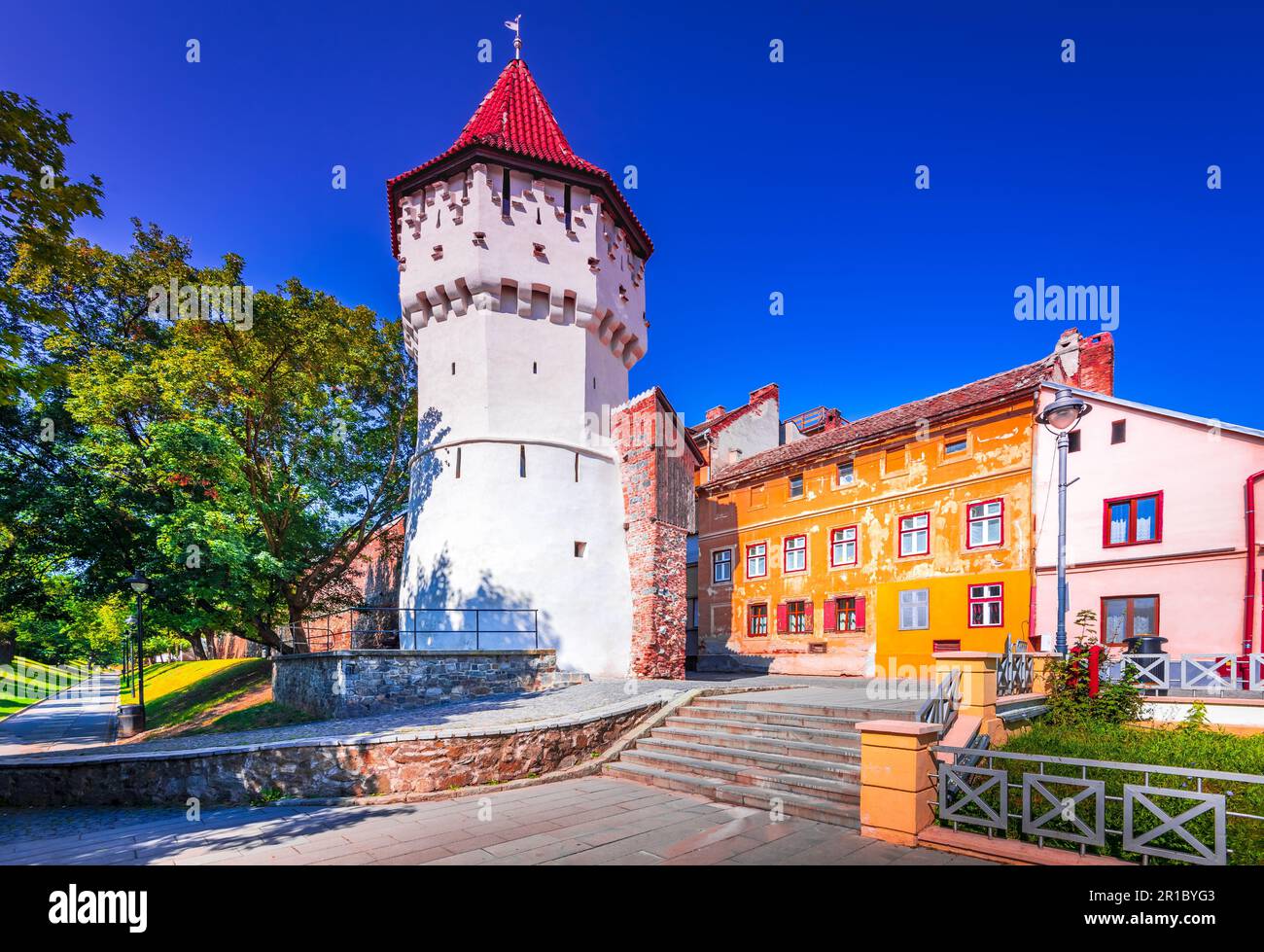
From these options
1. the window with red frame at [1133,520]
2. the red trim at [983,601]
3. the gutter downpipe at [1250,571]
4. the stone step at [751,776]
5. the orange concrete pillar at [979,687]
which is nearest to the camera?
the stone step at [751,776]

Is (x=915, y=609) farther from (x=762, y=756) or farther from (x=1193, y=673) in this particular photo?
(x=762, y=756)

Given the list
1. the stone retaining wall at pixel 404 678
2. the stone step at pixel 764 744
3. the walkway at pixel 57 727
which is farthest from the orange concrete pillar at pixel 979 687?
the walkway at pixel 57 727

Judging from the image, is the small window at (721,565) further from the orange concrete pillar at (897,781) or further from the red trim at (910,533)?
the orange concrete pillar at (897,781)

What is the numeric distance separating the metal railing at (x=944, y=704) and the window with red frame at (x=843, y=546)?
14.4 m

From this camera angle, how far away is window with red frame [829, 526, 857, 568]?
23703 mm

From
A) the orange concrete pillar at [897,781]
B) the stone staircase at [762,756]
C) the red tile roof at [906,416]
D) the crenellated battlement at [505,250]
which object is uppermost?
the crenellated battlement at [505,250]

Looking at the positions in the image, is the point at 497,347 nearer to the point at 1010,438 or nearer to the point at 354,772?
the point at 354,772

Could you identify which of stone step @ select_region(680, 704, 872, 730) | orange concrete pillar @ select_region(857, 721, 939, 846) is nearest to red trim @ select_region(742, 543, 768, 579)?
stone step @ select_region(680, 704, 872, 730)

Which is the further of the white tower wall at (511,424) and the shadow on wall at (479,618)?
the white tower wall at (511,424)

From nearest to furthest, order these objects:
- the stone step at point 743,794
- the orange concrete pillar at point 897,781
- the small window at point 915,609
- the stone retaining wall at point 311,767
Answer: the orange concrete pillar at point 897,781
the stone step at point 743,794
the stone retaining wall at point 311,767
the small window at point 915,609

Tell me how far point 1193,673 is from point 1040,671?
6381 mm

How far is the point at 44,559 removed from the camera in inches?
730

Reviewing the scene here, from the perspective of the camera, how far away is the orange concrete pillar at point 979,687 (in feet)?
30.7
